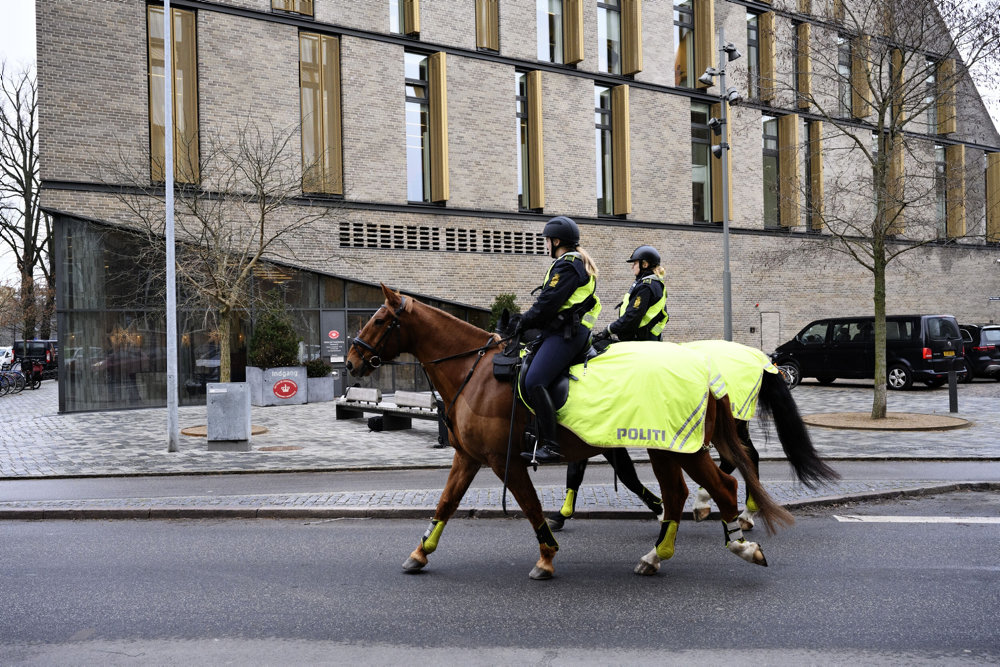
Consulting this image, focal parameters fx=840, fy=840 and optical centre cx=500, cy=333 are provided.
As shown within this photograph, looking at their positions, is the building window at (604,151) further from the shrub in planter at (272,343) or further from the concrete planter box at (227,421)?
the concrete planter box at (227,421)

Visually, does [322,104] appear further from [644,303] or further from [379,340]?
[379,340]

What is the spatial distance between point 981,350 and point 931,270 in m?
15.7

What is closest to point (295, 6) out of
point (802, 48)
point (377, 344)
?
point (802, 48)

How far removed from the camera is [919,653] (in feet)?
14.0

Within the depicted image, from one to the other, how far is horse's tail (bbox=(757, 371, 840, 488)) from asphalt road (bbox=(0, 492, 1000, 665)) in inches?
21.8

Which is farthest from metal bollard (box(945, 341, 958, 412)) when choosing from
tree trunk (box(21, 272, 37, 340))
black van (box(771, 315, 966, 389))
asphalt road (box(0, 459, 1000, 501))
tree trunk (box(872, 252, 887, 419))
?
tree trunk (box(21, 272, 37, 340))

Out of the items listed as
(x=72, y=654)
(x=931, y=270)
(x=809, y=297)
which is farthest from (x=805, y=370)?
(x=72, y=654)

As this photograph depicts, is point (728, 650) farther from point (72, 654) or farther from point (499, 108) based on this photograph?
point (499, 108)

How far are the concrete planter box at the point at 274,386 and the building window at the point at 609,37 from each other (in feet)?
52.1

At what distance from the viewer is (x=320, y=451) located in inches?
527

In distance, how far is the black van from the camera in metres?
21.8

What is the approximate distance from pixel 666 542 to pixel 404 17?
23343 mm

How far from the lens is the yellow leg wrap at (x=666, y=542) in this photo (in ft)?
19.3

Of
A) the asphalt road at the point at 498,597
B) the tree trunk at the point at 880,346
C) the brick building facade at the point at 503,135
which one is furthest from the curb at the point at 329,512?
the brick building facade at the point at 503,135
